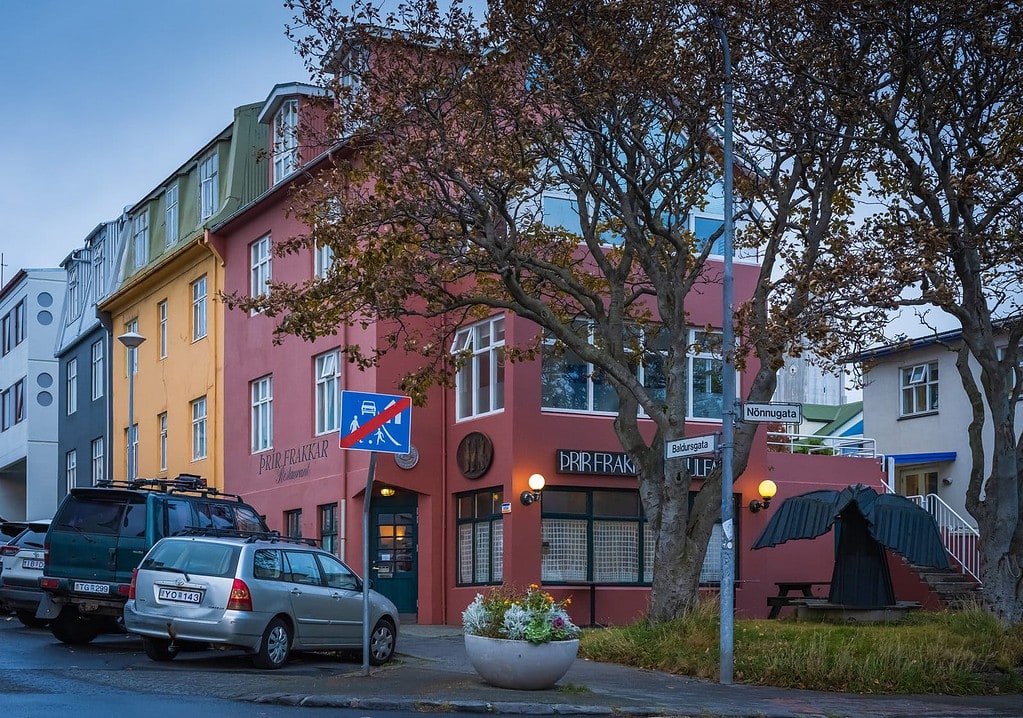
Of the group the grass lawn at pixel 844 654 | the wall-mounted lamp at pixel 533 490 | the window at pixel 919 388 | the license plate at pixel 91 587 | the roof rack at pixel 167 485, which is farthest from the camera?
the window at pixel 919 388

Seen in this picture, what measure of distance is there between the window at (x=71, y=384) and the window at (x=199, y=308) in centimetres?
1175

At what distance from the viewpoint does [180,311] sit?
36625mm

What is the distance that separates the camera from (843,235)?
17484 millimetres

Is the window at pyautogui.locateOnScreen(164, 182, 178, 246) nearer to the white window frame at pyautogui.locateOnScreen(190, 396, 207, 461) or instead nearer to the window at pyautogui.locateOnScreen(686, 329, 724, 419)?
the white window frame at pyautogui.locateOnScreen(190, 396, 207, 461)

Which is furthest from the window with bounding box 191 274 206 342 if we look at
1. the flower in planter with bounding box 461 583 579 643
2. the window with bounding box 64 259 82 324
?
the flower in planter with bounding box 461 583 579 643

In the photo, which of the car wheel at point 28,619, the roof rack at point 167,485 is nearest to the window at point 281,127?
the roof rack at point 167,485

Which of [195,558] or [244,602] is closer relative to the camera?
[244,602]

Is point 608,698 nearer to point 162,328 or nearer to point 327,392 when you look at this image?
point 327,392

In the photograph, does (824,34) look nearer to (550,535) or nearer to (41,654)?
(550,535)

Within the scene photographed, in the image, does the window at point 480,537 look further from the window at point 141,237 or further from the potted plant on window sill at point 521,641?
the window at point 141,237

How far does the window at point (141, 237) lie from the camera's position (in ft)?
130

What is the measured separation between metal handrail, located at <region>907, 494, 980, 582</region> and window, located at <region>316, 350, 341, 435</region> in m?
11.7

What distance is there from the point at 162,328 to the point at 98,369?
6.36 meters

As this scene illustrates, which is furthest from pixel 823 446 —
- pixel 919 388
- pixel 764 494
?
pixel 919 388
